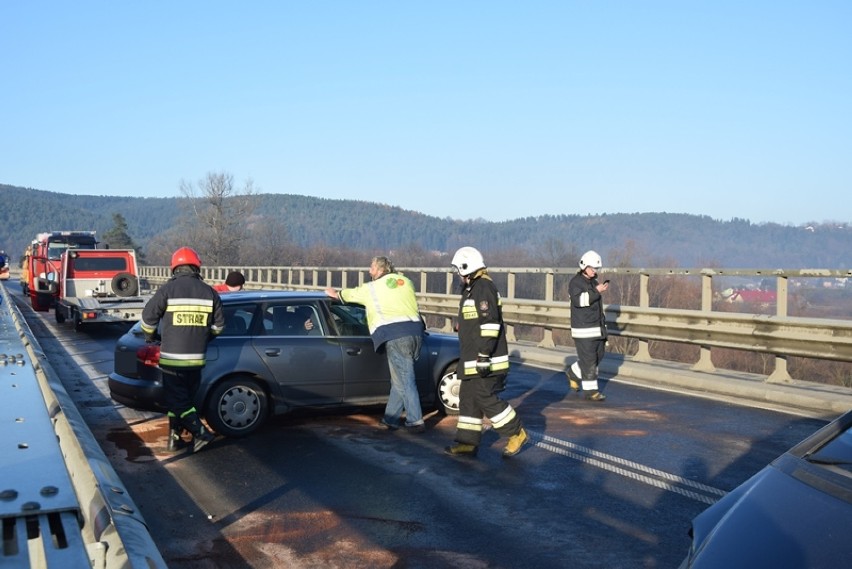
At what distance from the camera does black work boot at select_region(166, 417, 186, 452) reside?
809cm

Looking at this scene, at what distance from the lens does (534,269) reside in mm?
17547

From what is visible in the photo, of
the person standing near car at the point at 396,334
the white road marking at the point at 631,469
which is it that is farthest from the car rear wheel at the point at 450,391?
the white road marking at the point at 631,469

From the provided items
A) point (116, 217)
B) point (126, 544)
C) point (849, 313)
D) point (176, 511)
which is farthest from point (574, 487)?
point (116, 217)

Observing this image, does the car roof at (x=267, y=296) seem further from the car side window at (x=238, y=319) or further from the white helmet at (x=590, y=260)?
the white helmet at (x=590, y=260)

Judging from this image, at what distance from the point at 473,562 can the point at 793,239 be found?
39080mm

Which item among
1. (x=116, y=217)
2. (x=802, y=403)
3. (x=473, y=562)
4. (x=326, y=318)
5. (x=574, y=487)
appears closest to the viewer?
(x=473, y=562)

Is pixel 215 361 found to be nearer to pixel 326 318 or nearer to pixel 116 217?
pixel 326 318

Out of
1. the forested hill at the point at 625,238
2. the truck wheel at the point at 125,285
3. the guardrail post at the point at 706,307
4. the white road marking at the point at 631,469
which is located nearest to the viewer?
the white road marking at the point at 631,469

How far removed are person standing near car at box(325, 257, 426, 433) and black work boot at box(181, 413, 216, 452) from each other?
1848 mm

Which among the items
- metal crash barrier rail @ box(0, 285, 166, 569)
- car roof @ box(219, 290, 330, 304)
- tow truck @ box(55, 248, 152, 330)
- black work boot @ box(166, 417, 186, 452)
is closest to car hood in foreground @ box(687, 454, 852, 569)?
metal crash barrier rail @ box(0, 285, 166, 569)

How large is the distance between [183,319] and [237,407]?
1194 mm

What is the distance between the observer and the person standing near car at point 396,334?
29.7ft

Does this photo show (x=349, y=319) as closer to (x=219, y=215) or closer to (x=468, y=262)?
(x=468, y=262)

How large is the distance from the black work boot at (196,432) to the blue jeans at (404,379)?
1860mm
